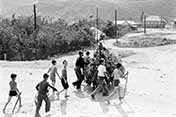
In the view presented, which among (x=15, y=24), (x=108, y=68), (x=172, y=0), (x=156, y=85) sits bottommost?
(x=156, y=85)

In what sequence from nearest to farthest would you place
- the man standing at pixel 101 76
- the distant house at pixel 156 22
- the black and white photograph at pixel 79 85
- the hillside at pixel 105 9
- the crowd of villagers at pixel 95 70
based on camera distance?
1. the black and white photograph at pixel 79 85
2. the man standing at pixel 101 76
3. the crowd of villagers at pixel 95 70
4. the distant house at pixel 156 22
5. the hillside at pixel 105 9

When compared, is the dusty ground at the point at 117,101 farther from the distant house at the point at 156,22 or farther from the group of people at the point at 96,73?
the distant house at the point at 156,22

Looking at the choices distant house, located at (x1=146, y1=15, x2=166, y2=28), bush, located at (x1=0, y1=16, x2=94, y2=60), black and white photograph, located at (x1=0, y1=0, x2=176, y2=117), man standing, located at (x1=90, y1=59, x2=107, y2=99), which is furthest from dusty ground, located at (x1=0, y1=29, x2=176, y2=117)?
distant house, located at (x1=146, y1=15, x2=166, y2=28)

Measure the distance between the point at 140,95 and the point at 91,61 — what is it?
2.64 metres

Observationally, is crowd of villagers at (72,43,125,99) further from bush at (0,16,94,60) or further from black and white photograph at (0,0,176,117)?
bush at (0,16,94,60)

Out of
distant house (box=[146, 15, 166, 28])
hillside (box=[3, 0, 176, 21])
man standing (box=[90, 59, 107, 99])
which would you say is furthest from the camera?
hillside (box=[3, 0, 176, 21])

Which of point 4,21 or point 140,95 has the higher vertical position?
point 4,21

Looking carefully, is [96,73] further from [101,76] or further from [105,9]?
[105,9]

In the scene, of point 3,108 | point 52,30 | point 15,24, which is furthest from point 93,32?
point 3,108

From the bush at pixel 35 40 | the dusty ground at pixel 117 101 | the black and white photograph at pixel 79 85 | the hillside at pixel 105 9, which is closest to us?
the dusty ground at pixel 117 101

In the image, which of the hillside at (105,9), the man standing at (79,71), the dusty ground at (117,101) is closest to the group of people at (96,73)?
the man standing at (79,71)

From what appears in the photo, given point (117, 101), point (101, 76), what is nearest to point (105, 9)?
point (101, 76)

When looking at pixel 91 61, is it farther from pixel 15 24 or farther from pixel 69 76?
pixel 15 24

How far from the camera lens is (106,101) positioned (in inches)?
421
